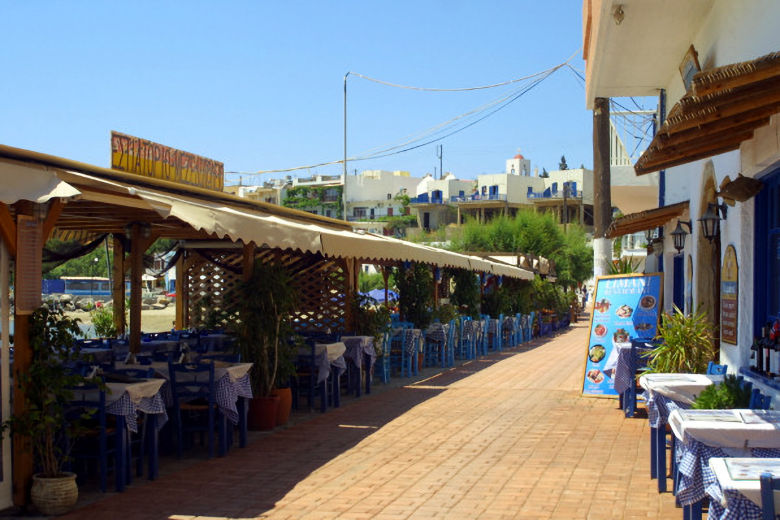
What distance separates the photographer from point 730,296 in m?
8.34

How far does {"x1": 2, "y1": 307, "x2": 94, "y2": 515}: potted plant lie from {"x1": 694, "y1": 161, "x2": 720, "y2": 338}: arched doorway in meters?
6.94

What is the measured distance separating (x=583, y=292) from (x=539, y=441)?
165ft

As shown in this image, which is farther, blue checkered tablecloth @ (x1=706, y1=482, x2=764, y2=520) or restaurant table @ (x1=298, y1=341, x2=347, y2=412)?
restaurant table @ (x1=298, y1=341, x2=347, y2=412)

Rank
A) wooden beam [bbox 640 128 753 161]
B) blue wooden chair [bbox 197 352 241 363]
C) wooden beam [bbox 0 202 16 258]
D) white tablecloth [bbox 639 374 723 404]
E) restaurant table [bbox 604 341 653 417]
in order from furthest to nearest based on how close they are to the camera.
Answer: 1. restaurant table [bbox 604 341 653 417]
2. blue wooden chair [bbox 197 352 241 363]
3. wooden beam [bbox 640 128 753 161]
4. white tablecloth [bbox 639 374 723 404]
5. wooden beam [bbox 0 202 16 258]

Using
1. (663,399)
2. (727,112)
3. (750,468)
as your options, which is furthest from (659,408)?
(750,468)

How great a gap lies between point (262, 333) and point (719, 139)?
5.27m

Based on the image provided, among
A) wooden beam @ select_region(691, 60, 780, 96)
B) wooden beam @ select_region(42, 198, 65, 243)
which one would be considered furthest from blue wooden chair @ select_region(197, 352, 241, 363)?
wooden beam @ select_region(691, 60, 780, 96)

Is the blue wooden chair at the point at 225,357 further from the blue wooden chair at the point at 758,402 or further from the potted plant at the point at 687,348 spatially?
the blue wooden chair at the point at 758,402

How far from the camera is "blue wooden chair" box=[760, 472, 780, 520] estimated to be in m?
3.17

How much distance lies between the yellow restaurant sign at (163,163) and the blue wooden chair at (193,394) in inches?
168

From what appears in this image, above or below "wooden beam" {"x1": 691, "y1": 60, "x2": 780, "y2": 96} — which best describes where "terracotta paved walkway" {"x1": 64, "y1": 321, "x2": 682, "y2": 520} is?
below

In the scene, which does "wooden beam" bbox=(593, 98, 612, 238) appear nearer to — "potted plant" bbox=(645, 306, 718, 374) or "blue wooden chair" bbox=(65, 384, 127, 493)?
"potted plant" bbox=(645, 306, 718, 374)

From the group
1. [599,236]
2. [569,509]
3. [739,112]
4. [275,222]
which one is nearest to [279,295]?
[275,222]

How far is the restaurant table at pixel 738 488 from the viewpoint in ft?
10.8
